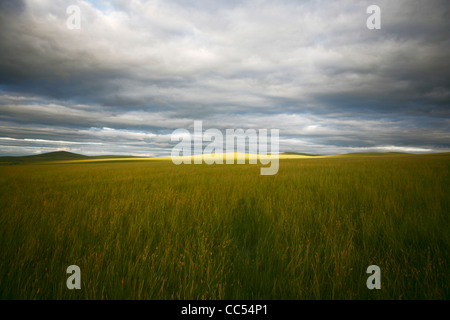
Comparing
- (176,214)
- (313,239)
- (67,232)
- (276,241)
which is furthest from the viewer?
(176,214)

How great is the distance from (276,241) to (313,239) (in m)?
0.59

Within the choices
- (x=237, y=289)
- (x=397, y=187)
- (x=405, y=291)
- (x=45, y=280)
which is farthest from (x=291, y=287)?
(x=397, y=187)

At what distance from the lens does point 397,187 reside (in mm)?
6086

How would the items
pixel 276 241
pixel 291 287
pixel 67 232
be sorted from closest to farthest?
1. pixel 291 287
2. pixel 276 241
3. pixel 67 232

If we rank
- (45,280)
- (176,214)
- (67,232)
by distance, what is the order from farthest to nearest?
(176,214), (67,232), (45,280)

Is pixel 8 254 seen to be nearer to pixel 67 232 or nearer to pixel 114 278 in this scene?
pixel 67 232

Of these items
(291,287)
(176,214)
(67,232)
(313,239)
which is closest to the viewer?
(291,287)
